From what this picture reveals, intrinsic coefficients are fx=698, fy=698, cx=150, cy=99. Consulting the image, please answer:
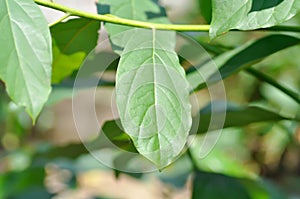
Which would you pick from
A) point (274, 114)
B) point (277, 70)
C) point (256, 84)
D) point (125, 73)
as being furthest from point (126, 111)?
point (256, 84)

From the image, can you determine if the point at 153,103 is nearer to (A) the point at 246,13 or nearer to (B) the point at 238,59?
(A) the point at 246,13

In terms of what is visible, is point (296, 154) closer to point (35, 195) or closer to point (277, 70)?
point (277, 70)

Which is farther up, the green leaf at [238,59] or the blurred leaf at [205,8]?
the green leaf at [238,59]

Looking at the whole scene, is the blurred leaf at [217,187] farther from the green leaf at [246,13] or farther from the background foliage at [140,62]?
the green leaf at [246,13]

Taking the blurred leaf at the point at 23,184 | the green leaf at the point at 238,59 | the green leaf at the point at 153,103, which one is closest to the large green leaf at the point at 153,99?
the green leaf at the point at 153,103

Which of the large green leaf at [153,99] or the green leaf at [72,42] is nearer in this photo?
the large green leaf at [153,99]

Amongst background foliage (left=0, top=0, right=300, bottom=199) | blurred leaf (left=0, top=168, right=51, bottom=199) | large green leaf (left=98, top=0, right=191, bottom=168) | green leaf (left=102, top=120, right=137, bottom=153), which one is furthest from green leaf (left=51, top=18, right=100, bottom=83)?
blurred leaf (left=0, top=168, right=51, bottom=199)
